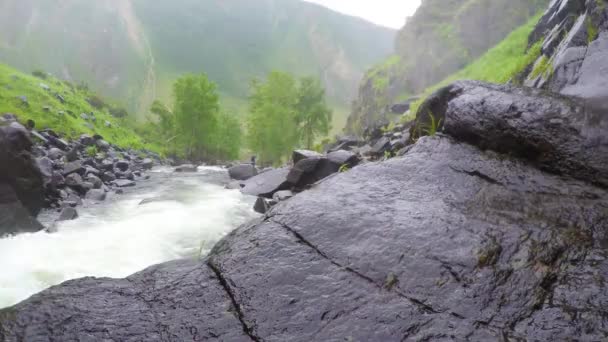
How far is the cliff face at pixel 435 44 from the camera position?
176ft

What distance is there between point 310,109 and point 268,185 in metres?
32.6

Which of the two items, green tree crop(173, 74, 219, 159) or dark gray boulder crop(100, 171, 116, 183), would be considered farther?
green tree crop(173, 74, 219, 159)

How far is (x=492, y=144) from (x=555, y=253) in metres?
2.39

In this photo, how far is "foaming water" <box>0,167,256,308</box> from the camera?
8.55 m

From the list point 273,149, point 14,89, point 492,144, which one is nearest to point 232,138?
point 273,149

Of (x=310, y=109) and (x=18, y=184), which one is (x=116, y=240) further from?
(x=310, y=109)

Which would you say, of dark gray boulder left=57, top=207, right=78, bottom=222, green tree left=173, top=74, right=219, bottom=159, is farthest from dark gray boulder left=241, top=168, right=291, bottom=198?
green tree left=173, top=74, right=219, bottom=159

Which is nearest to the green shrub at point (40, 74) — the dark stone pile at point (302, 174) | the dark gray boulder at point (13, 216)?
the dark stone pile at point (302, 174)

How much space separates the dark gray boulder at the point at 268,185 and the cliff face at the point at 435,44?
108 ft

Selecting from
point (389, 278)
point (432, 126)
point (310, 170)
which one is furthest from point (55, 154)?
point (389, 278)

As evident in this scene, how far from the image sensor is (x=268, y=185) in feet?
59.8

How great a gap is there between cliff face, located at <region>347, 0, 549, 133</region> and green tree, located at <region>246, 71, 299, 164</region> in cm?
1352

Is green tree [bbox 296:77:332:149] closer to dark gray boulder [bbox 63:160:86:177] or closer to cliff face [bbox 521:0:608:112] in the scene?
dark gray boulder [bbox 63:160:86:177]

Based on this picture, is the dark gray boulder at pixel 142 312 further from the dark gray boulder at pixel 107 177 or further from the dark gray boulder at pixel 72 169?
the dark gray boulder at pixel 107 177
